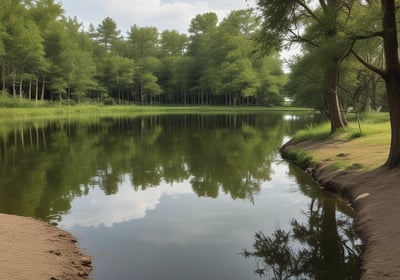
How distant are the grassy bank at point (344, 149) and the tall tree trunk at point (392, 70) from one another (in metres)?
1.24

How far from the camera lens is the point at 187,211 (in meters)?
12.5

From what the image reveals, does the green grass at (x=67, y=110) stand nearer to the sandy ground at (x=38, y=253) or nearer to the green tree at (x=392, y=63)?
the sandy ground at (x=38, y=253)

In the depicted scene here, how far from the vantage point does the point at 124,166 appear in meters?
20.3

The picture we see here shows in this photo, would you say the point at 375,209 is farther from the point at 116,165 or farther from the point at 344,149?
the point at 116,165

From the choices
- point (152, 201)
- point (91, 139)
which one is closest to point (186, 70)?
point (91, 139)

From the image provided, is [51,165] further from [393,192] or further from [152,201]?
[393,192]

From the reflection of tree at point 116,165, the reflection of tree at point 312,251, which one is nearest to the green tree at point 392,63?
the reflection of tree at point 312,251

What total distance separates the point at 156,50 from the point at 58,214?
324 feet

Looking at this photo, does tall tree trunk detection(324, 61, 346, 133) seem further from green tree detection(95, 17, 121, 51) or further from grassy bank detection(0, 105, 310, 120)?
green tree detection(95, 17, 121, 51)

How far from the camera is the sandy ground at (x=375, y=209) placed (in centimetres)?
740

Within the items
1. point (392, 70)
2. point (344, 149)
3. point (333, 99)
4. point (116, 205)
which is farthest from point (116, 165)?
point (333, 99)

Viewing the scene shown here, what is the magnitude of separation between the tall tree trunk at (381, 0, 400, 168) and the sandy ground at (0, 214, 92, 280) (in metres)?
9.97

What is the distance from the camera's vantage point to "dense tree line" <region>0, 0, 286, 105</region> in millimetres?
64375

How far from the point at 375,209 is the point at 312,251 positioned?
102 inches
